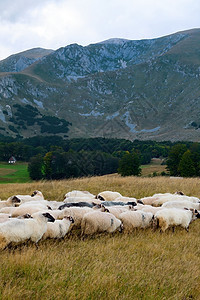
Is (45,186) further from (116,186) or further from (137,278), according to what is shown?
(137,278)

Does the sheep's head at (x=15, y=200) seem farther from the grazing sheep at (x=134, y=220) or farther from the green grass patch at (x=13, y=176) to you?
the green grass patch at (x=13, y=176)

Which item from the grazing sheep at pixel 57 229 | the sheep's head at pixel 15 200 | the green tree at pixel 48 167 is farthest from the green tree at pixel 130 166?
the grazing sheep at pixel 57 229

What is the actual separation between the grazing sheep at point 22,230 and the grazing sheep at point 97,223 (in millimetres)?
1477

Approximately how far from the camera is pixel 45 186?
789 inches

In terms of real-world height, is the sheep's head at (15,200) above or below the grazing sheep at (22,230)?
below

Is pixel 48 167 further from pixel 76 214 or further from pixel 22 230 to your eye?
pixel 22 230

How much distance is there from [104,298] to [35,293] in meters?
1.31

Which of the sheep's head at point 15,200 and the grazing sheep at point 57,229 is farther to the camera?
the sheep's head at point 15,200

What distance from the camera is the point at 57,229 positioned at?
8.76 meters

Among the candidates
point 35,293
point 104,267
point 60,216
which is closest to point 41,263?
point 35,293

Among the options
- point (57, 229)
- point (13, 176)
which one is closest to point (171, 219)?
point (57, 229)

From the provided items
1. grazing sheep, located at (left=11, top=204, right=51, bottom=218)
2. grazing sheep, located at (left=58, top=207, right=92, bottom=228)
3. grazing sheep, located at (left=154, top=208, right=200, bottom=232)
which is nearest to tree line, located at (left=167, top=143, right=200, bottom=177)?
grazing sheep, located at (left=154, top=208, right=200, bottom=232)

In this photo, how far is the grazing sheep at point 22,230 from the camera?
24.0 feet

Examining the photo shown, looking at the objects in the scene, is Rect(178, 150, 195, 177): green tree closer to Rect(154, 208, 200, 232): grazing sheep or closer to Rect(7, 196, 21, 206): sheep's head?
Rect(154, 208, 200, 232): grazing sheep
